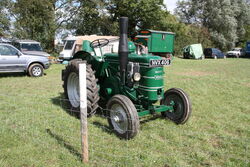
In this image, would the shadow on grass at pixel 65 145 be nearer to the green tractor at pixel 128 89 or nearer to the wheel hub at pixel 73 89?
the green tractor at pixel 128 89

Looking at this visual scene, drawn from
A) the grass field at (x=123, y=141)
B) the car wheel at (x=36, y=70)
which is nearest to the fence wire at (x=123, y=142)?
the grass field at (x=123, y=141)

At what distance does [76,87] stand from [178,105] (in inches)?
92.2

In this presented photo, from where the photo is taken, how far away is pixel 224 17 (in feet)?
122

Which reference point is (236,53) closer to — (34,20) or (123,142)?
(34,20)

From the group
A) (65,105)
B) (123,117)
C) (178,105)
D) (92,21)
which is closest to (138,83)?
(123,117)

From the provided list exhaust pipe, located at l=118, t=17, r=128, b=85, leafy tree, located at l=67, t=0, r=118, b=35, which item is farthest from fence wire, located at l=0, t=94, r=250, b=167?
leafy tree, located at l=67, t=0, r=118, b=35

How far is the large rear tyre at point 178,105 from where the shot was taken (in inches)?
173

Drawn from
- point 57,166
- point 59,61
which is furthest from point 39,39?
point 57,166

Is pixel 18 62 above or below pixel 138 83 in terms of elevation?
above

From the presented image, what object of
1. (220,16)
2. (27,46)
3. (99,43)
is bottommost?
(99,43)

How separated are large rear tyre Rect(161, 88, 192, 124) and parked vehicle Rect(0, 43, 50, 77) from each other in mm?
7601

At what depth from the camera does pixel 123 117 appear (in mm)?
3742

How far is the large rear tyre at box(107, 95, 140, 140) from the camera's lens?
355cm

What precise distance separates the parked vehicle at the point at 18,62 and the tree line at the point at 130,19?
29.9 ft
